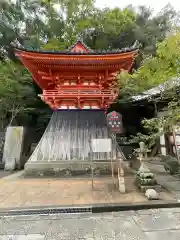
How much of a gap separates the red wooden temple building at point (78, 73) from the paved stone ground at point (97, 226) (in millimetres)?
5370

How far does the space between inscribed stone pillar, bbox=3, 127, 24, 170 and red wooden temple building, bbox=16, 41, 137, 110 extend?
3532 millimetres

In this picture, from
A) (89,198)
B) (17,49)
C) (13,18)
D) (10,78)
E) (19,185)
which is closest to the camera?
(89,198)

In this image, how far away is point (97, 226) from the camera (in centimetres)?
395

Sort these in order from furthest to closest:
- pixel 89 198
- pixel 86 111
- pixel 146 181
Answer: pixel 86 111
pixel 146 181
pixel 89 198

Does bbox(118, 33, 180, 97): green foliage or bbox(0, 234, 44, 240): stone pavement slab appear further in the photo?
bbox(118, 33, 180, 97): green foliage

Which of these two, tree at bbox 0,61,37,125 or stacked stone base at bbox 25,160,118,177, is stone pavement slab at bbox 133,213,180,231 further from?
tree at bbox 0,61,37,125

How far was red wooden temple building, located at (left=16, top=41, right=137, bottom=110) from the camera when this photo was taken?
26.1 ft

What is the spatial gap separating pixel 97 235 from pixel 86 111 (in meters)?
6.63

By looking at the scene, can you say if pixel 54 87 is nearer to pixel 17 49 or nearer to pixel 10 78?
pixel 17 49

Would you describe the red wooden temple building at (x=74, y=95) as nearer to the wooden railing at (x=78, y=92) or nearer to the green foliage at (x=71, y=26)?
the wooden railing at (x=78, y=92)

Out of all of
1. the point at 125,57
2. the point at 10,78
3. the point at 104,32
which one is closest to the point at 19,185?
the point at 125,57

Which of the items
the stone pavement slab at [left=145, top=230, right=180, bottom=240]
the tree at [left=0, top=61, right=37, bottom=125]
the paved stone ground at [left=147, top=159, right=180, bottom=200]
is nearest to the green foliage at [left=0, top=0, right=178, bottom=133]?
the tree at [left=0, top=61, right=37, bottom=125]

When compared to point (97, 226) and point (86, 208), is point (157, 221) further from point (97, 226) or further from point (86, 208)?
point (86, 208)

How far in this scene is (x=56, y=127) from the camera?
30.4 feet
